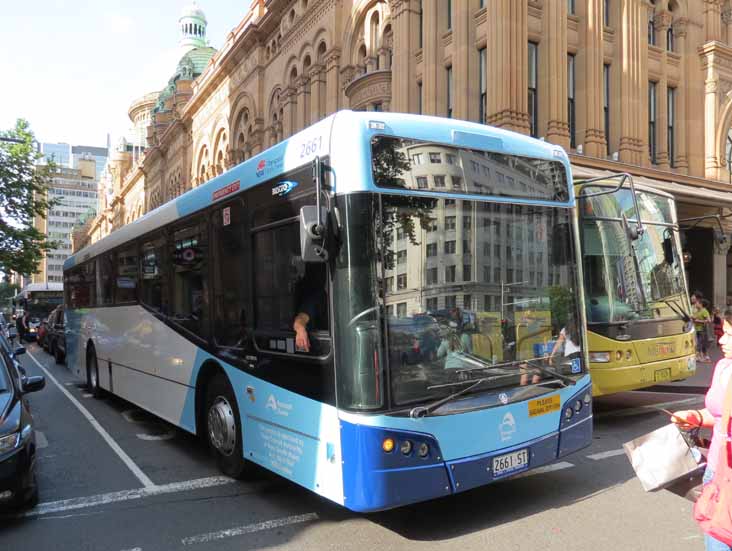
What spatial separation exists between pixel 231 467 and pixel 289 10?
31.5 m

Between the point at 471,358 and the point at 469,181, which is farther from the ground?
the point at 469,181

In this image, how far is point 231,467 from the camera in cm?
632

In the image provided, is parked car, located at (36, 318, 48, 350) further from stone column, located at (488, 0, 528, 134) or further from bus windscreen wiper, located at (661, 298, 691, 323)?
bus windscreen wiper, located at (661, 298, 691, 323)

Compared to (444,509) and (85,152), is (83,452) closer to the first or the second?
(444,509)

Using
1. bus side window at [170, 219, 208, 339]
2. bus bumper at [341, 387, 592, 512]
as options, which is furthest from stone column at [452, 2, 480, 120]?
bus bumper at [341, 387, 592, 512]

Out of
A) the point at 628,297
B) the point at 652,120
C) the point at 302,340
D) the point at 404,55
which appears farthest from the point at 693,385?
the point at 404,55

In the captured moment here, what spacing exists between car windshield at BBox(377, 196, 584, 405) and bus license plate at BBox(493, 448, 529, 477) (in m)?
0.54

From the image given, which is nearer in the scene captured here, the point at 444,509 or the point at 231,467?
the point at 444,509

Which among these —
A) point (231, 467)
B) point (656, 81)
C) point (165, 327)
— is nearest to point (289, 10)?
point (656, 81)

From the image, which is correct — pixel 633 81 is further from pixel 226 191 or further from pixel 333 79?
pixel 226 191

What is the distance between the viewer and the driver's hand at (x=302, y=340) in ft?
16.0

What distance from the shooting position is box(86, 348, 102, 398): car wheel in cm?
1208

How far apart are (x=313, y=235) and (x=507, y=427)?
214 centimetres

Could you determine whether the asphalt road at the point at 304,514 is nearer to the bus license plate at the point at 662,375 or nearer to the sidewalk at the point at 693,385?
the bus license plate at the point at 662,375
